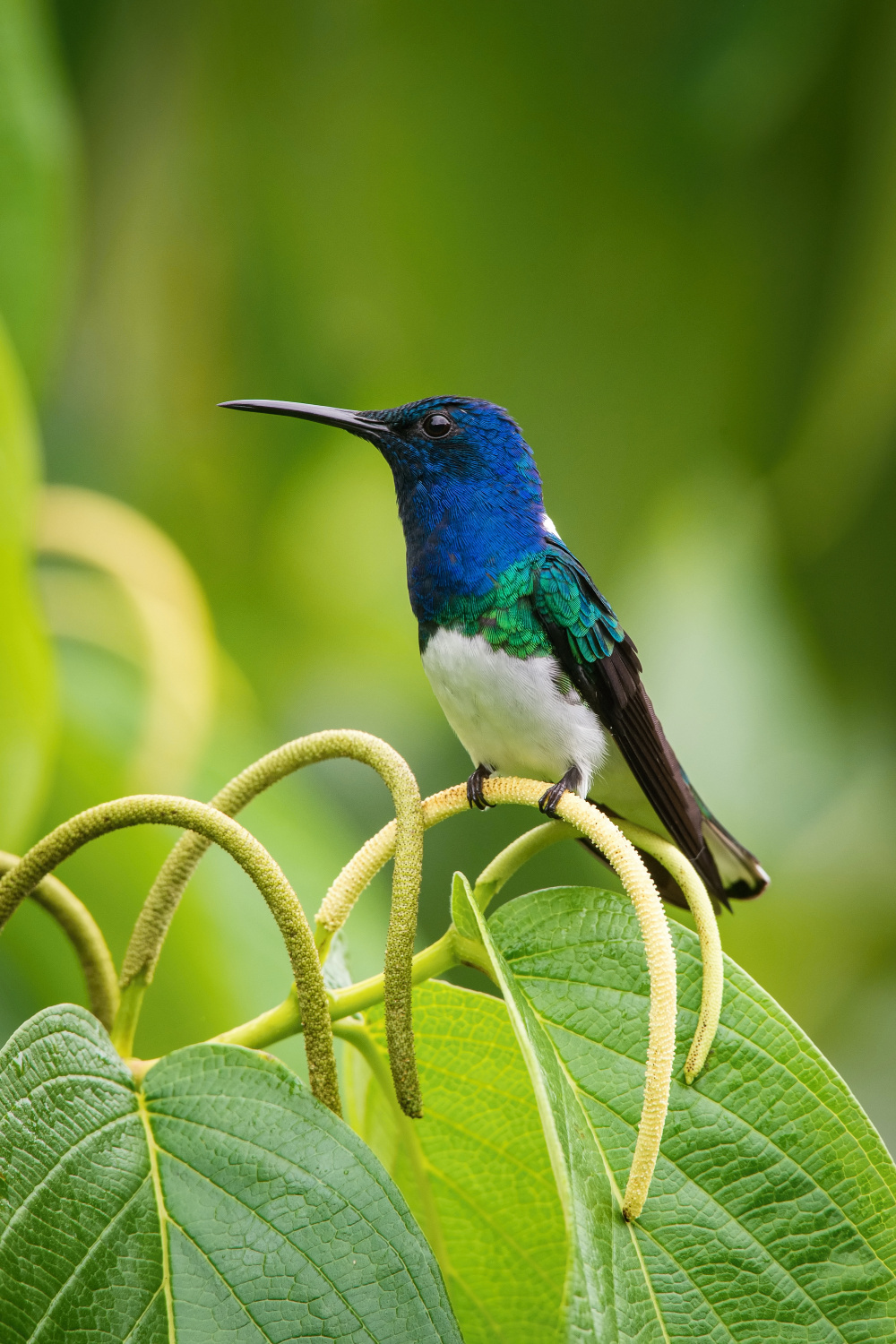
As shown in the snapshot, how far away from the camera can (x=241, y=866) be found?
3.04ft

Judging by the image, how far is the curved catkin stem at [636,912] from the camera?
2.80 ft

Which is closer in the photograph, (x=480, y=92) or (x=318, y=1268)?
(x=318, y=1268)

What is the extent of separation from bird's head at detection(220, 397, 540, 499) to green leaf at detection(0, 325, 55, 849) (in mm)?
416

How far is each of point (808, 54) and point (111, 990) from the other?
108 inches

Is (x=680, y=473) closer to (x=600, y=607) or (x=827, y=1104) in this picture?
(x=600, y=607)

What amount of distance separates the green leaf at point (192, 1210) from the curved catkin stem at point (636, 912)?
16 cm

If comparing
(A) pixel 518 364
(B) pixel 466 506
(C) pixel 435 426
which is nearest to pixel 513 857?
(B) pixel 466 506

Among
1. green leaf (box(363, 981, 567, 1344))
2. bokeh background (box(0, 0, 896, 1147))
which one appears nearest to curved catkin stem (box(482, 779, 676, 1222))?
green leaf (box(363, 981, 567, 1344))

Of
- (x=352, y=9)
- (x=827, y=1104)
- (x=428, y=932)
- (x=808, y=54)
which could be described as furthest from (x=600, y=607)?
(x=352, y=9)

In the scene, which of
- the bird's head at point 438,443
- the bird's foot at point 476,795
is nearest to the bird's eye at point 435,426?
the bird's head at point 438,443

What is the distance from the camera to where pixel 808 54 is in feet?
9.48

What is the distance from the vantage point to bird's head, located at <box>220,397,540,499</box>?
1.58 metres

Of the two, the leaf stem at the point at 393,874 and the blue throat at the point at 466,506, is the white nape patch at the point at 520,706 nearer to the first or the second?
the blue throat at the point at 466,506

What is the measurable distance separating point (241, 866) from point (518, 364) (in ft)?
7.97
